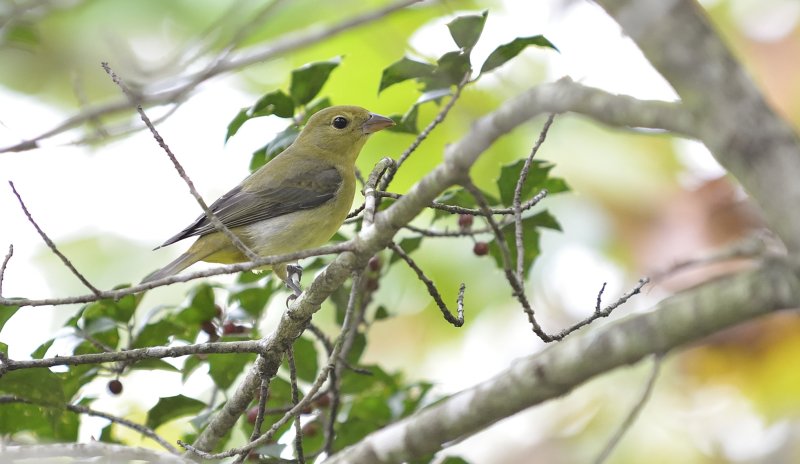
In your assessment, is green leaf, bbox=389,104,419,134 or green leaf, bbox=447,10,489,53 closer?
green leaf, bbox=447,10,489,53

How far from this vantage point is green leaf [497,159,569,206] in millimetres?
4043

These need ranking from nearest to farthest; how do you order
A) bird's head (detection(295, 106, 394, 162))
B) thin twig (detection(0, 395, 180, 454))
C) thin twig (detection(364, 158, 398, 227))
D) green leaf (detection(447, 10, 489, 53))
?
thin twig (detection(364, 158, 398, 227)) → green leaf (detection(447, 10, 489, 53)) → thin twig (detection(0, 395, 180, 454)) → bird's head (detection(295, 106, 394, 162))

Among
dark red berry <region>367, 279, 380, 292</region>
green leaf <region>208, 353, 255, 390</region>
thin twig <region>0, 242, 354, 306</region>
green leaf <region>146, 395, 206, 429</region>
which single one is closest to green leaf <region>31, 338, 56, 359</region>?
green leaf <region>146, 395, 206, 429</region>

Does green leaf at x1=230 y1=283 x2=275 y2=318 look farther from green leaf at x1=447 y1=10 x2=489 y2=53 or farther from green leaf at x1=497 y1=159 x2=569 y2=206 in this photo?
green leaf at x1=447 y1=10 x2=489 y2=53

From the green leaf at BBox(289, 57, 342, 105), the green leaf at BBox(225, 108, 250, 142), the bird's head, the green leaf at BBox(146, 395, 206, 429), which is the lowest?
the green leaf at BBox(146, 395, 206, 429)

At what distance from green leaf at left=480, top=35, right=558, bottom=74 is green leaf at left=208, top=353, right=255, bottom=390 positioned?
1694 millimetres

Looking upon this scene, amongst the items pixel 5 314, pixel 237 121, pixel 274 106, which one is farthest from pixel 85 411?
pixel 274 106

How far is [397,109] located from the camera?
691cm

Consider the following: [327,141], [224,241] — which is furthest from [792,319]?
[224,241]

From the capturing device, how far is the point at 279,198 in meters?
5.66

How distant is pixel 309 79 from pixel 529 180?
1157 mm

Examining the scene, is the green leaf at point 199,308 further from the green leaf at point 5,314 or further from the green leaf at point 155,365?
the green leaf at point 5,314

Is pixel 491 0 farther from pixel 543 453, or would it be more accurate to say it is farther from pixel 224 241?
pixel 543 453

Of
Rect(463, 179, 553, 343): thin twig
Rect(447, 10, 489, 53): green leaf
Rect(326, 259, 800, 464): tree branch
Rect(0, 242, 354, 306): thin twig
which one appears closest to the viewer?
Rect(326, 259, 800, 464): tree branch
